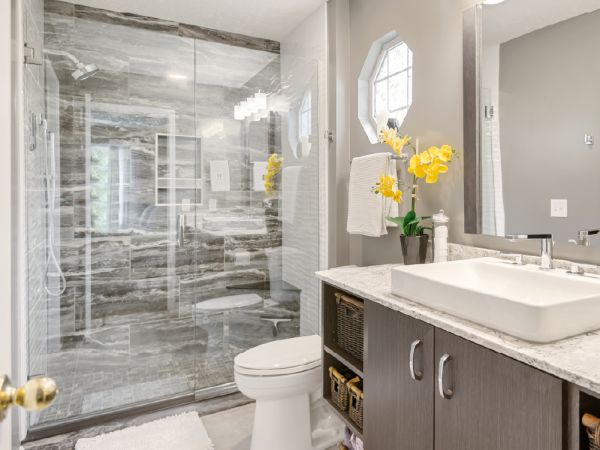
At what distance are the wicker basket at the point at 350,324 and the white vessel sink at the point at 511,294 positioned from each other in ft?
1.00

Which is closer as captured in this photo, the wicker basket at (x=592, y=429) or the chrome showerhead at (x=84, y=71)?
the wicker basket at (x=592, y=429)

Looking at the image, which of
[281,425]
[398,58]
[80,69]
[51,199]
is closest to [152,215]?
[51,199]

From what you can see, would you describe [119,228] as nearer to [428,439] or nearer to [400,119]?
[400,119]

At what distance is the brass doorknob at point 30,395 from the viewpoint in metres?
0.55

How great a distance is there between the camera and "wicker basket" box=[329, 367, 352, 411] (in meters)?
1.68

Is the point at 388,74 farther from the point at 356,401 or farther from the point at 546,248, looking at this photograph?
the point at 356,401

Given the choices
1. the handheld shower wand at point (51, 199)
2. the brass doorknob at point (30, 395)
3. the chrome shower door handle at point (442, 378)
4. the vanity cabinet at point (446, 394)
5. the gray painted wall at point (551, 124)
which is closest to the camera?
the brass doorknob at point (30, 395)

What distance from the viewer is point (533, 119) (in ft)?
4.82

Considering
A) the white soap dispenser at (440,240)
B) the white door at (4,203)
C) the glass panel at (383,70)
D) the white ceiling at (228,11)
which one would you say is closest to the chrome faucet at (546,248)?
the white soap dispenser at (440,240)

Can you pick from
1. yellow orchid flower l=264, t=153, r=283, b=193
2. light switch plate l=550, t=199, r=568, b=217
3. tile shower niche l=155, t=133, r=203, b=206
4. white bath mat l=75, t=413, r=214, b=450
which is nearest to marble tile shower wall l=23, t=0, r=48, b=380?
white bath mat l=75, t=413, r=214, b=450

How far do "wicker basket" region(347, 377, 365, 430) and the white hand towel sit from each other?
0.77m

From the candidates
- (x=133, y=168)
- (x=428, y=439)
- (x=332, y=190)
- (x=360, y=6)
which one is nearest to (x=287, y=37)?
(x=360, y=6)

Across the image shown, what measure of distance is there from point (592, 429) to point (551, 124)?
3.37 feet

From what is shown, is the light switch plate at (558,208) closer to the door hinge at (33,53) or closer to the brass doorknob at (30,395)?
the brass doorknob at (30,395)
